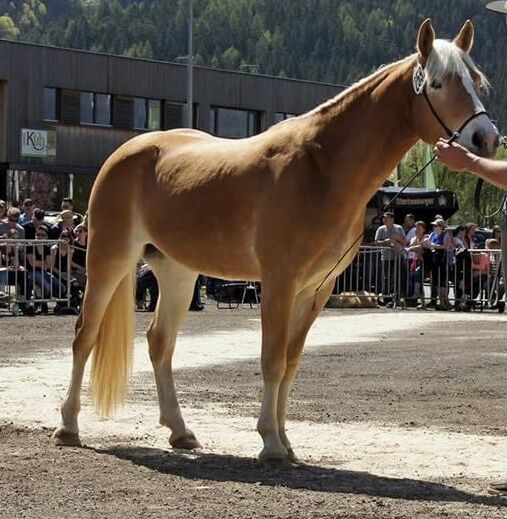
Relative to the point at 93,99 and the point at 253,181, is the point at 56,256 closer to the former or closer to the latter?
the point at 253,181

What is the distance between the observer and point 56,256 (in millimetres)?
22875

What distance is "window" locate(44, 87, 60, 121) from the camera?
61.8 metres

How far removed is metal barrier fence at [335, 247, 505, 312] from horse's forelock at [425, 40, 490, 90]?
1847 centimetres

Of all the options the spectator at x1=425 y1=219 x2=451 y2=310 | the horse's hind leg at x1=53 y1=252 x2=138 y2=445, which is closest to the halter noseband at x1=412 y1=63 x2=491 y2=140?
the horse's hind leg at x1=53 y1=252 x2=138 y2=445

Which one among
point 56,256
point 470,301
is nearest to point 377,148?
point 56,256

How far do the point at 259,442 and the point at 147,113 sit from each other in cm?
5962

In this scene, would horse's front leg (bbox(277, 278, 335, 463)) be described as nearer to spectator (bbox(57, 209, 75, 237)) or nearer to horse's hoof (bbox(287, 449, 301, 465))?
horse's hoof (bbox(287, 449, 301, 465))

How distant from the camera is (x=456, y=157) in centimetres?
676

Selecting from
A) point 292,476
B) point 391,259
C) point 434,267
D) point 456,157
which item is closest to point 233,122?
point 391,259

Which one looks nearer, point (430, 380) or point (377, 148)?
point (377, 148)

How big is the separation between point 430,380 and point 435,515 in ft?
21.7

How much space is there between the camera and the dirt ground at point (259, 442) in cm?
650

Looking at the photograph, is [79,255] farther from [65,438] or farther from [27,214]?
[65,438]

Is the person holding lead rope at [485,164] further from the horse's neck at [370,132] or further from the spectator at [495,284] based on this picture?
the spectator at [495,284]
